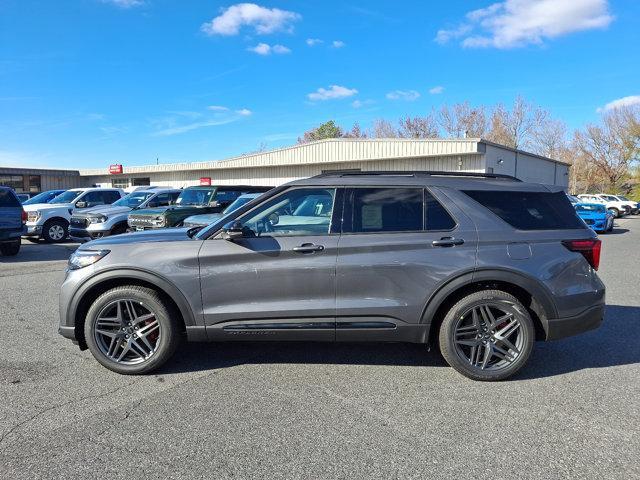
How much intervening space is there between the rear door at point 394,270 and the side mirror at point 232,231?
2.90 feet

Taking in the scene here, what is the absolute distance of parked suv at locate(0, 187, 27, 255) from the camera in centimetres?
1092

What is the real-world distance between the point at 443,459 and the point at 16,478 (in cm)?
255

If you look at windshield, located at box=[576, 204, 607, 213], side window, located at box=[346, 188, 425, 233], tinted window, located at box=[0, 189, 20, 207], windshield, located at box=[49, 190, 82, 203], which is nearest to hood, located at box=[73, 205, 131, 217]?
tinted window, located at box=[0, 189, 20, 207]

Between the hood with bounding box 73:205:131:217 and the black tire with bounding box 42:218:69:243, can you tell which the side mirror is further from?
the black tire with bounding box 42:218:69:243

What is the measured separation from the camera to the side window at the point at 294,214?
4.18m

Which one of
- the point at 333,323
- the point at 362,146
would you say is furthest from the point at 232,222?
the point at 362,146

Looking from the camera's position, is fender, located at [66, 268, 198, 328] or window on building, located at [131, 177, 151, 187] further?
window on building, located at [131, 177, 151, 187]

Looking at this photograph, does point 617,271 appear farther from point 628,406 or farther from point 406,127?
point 406,127

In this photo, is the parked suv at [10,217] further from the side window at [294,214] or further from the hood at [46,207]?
the side window at [294,214]

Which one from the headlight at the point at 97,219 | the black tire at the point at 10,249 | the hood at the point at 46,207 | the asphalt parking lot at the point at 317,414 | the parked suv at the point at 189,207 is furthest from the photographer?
the hood at the point at 46,207

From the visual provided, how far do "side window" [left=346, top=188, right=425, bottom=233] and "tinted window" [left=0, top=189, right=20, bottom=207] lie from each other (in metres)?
10.2

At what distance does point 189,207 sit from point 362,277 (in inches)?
368

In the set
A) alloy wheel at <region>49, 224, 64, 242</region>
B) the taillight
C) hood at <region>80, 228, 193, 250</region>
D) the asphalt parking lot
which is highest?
hood at <region>80, 228, 193, 250</region>

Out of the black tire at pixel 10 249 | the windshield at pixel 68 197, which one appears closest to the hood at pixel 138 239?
the black tire at pixel 10 249
